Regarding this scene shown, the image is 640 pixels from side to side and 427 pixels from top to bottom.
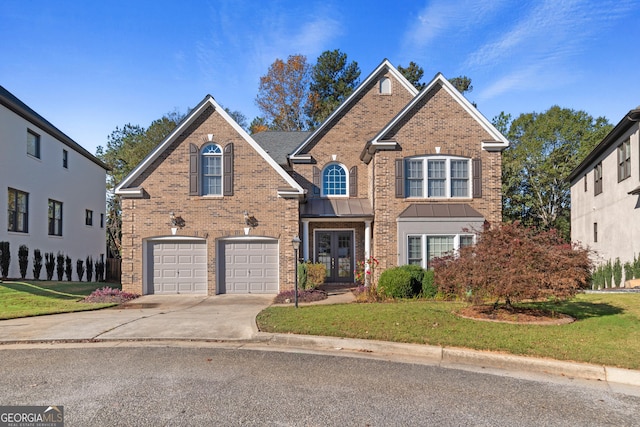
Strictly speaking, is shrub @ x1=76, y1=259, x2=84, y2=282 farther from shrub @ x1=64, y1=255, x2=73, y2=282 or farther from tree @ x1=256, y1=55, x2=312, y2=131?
tree @ x1=256, y1=55, x2=312, y2=131

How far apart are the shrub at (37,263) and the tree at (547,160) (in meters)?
33.5

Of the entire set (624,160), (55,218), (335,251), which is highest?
(624,160)

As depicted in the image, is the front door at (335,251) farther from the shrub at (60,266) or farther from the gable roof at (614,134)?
the shrub at (60,266)

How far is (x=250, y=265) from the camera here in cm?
1753

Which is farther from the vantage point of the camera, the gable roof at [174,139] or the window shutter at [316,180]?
the window shutter at [316,180]

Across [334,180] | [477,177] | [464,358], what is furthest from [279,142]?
[464,358]

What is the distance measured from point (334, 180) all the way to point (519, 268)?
38.5 ft

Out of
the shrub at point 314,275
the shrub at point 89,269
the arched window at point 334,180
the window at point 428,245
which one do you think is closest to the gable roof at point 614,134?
the window at point 428,245

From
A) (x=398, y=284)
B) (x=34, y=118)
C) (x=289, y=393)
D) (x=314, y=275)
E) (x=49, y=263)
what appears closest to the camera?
(x=289, y=393)

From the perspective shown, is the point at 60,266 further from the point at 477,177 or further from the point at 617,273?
the point at 617,273

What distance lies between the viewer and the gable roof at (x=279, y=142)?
75.2 ft

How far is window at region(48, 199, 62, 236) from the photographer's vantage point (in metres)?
24.0

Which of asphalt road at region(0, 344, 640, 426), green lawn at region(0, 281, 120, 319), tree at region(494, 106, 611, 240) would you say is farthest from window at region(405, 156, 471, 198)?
tree at region(494, 106, 611, 240)

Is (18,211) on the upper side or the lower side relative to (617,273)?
upper
